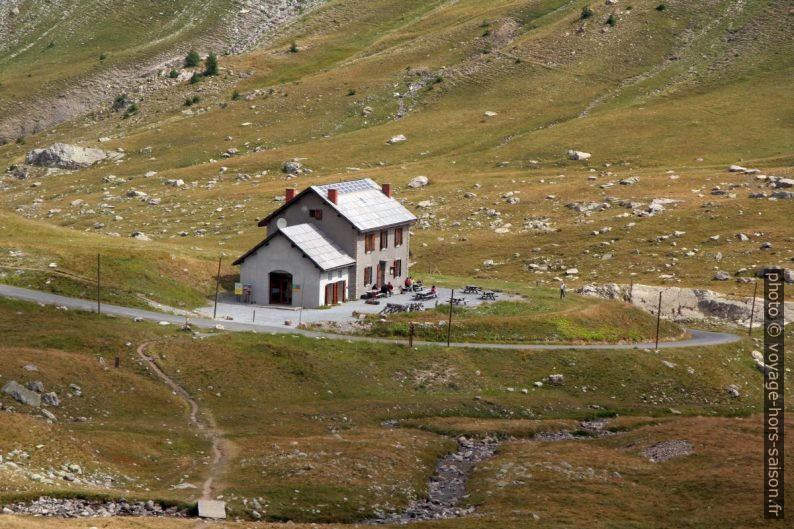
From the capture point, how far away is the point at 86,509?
54531mm

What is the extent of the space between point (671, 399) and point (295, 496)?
37742 mm

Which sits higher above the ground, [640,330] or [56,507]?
[640,330]

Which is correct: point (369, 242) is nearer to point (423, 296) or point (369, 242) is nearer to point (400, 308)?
point (423, 296)

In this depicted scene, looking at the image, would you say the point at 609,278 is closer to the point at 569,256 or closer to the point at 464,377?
the point at 569,256

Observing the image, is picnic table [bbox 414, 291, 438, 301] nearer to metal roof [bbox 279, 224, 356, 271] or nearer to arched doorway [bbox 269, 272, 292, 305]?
metal roof [bbox 279, 224, 356, 271]

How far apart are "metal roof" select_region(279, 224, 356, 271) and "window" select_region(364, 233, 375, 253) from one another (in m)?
2.47

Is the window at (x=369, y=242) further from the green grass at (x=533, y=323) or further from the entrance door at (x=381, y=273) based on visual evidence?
the green grass at (x=533, y=323)

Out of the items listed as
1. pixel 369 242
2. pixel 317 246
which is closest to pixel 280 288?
pixel 317 246

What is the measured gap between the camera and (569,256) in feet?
456

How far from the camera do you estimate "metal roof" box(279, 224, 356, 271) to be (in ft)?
334

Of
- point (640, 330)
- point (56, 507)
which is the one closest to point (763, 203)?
point (640, 330)

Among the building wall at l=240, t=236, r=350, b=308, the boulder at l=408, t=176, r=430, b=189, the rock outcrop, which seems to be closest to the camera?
the building wall at l=240, t=236, r=350, b=308

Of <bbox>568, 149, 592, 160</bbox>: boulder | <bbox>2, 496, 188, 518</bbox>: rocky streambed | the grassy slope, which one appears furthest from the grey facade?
<bbox>568, 149, 592, 160</bbox>: boulder

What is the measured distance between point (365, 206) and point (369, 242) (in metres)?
4.33
